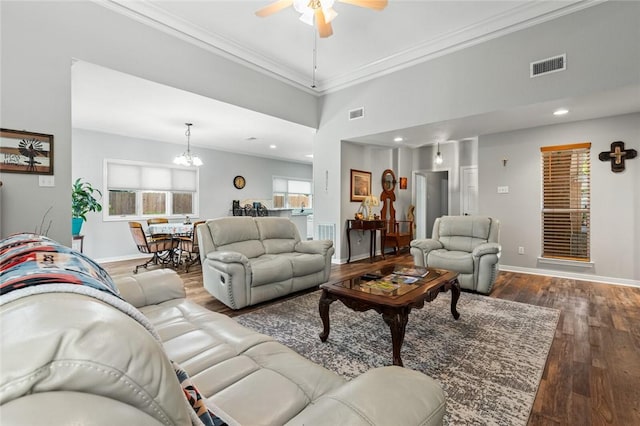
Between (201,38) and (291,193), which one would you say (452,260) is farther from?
(291,193)

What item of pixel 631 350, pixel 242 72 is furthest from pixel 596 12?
pixel 242 72

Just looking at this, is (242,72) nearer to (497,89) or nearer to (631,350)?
(497,89)

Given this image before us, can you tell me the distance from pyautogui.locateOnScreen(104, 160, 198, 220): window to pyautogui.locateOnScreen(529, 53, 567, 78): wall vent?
6.98m

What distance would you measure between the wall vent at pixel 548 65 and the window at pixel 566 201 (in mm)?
1560

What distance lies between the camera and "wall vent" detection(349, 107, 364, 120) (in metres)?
5.33

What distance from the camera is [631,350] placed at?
2.30 metres

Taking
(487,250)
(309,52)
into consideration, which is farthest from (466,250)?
(309,52)

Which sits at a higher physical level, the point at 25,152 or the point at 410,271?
the point at 25,152

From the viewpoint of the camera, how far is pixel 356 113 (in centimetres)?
540

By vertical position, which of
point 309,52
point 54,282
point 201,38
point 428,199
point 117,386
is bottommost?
point 117,386

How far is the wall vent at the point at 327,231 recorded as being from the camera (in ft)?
19.1

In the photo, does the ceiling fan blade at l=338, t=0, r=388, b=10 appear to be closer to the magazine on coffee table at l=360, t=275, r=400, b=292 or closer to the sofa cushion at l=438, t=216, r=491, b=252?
the magazine on coffee table at l=360, t=275, r=400, b=292

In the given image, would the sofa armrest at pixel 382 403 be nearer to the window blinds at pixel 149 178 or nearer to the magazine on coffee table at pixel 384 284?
the magazine on coffee table at pixel 384 284

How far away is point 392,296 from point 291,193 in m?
8.08
